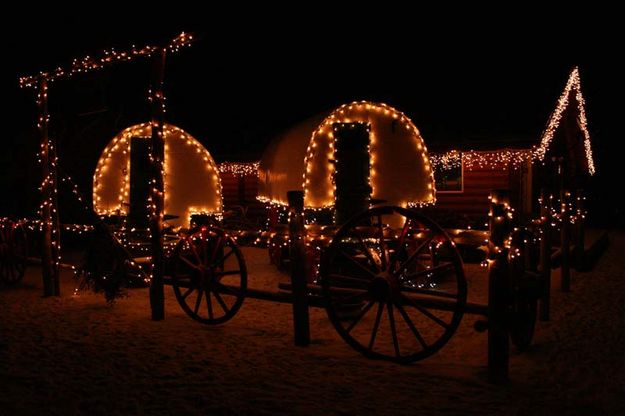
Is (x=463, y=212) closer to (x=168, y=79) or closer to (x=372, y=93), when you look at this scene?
(x=372, y=93)

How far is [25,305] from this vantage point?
8.40 m

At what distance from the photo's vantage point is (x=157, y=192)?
24.5ft

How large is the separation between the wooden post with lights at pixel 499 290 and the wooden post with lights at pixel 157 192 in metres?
4.00

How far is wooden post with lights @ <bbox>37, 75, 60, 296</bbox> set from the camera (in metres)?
9.02

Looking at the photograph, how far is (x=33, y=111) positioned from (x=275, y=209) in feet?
30.7

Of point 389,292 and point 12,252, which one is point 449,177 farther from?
point 389,292

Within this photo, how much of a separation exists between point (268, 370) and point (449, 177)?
1225 cm

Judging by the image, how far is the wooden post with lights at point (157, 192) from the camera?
7.29 meters

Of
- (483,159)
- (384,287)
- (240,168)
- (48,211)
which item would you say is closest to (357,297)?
(384,287)

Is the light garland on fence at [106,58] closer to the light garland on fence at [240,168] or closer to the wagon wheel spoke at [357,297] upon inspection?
the wagon wheel spoke at [357,297]

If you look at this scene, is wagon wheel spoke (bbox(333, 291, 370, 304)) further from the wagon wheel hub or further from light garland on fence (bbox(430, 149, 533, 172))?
light garland on fence (bbox(430, 149, 533, 172))

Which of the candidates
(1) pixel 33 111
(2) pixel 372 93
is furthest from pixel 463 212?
(1) pixel 33 111

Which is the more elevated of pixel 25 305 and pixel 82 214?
pixel 82 214

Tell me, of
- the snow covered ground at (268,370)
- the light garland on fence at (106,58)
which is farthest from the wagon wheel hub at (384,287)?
the light garland on fence at (106,58)
